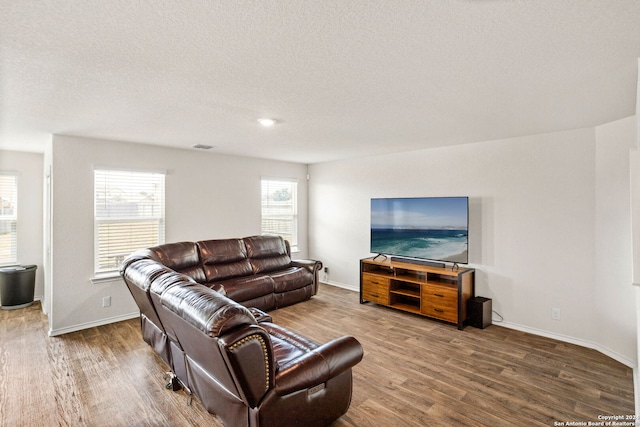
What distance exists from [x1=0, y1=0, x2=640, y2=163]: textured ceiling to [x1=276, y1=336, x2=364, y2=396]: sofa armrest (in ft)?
5.85

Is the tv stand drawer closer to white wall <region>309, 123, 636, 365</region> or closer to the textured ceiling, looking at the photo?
white wall <region>309, 123, 636, 365</region>

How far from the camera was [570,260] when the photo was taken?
356 cm

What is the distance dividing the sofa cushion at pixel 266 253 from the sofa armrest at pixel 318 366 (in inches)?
123

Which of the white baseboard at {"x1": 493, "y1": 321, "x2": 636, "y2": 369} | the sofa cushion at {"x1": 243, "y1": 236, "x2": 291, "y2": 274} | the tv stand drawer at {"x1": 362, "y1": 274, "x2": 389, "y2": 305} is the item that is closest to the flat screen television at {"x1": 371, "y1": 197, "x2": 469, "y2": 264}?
the tv stand drawer at {"x1": 362, "y1": 274, "x2": 389, "y2": 305}

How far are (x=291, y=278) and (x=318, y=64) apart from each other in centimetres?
354

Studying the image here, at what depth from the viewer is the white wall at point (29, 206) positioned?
4.95 metres

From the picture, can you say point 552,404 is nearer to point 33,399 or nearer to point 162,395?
point 162,395

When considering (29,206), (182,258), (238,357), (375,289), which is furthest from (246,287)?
(29,206)

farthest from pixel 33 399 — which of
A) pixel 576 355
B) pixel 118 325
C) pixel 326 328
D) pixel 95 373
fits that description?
pixel 576 355

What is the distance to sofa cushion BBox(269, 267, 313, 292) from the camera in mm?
4770

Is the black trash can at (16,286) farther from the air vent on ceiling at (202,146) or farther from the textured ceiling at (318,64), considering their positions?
the air vent on ceiling at (202,146)

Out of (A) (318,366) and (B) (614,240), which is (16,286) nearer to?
(A) (318,366)

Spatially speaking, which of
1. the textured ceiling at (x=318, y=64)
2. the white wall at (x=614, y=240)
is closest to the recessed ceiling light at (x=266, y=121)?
the textured ceiling at (x=318, y=64)

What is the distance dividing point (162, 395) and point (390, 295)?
3.11m
